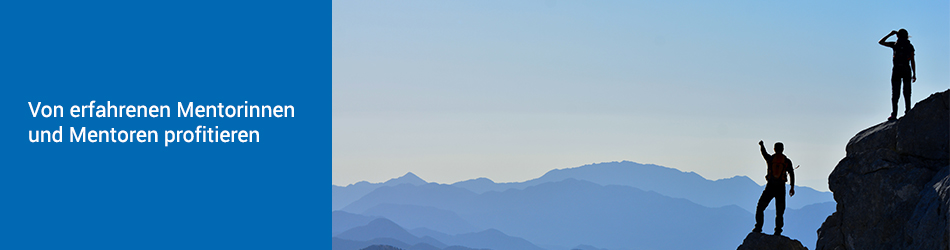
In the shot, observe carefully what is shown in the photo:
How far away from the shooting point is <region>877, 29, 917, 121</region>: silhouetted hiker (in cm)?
1975

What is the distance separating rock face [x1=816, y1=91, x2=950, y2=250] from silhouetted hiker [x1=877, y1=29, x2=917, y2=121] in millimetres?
735

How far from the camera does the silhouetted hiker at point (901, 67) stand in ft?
64.8

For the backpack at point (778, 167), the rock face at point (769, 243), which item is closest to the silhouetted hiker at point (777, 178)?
the backpack at point (778, 167)

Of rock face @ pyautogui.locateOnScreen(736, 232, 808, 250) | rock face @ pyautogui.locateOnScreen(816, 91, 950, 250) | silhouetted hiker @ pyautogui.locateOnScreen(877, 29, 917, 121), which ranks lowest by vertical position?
rock face @ pyautogui.locateOnScreen(736, 232, 808, 250)

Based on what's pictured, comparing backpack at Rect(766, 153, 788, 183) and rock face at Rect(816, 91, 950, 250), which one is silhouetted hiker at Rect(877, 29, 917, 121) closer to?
rock face at Rect(816, 91, 950, 250)

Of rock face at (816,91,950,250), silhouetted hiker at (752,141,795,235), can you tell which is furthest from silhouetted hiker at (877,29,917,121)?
silhouetted hiker at (752,141,795,235)

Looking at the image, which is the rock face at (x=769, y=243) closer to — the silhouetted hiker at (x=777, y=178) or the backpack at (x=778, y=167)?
the silhouetted hiker at (x=777, y=178)

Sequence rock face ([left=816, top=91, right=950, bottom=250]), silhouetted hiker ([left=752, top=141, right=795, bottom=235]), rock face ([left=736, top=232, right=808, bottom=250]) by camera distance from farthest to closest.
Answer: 1. rock face ([left=736, top=232, right=808, bottom=250])
2. silhouetted hiker ([left=752, top=141, right=795, bottom=235])
3. rock face ([left=816, top=91, right=950, bottom=250])

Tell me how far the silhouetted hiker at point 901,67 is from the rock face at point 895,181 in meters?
0.74

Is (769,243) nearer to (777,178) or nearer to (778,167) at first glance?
(777,178)

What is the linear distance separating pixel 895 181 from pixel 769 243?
12.2 feet
